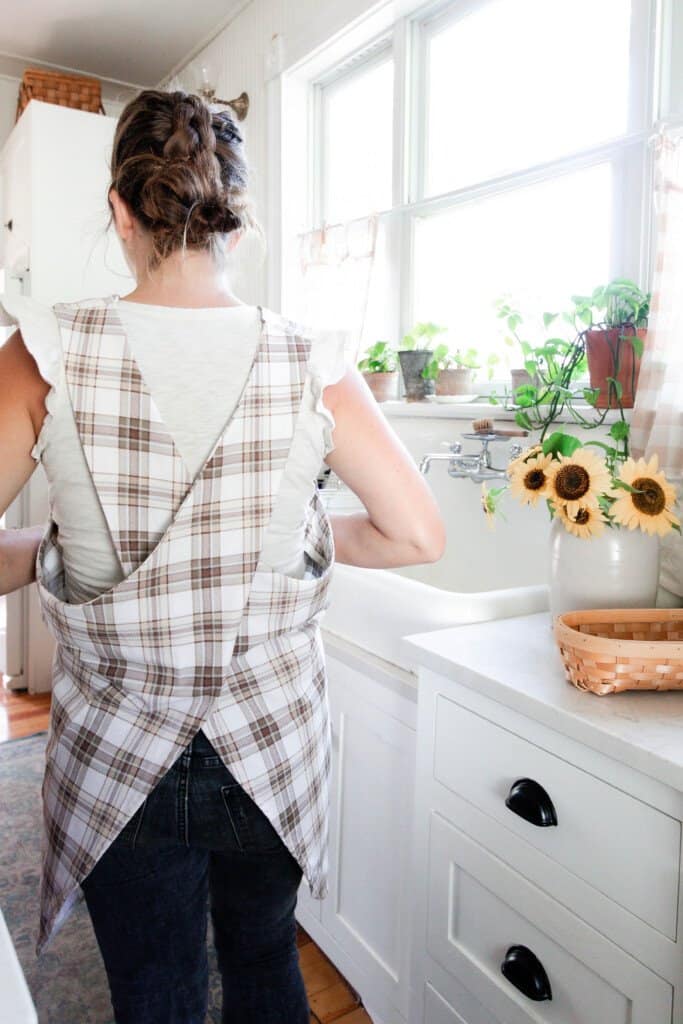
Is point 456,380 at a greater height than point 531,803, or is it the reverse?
point 456,380

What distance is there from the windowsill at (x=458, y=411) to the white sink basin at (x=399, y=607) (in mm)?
421

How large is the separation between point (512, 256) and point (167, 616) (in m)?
1.65

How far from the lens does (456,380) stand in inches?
83.1

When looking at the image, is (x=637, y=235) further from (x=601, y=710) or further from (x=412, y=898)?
(x=412, y=898)

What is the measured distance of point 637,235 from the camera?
170 cm

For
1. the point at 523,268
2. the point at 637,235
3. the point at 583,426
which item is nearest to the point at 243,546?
the point at 583,426

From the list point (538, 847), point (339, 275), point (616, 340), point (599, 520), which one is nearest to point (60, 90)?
point (339, 275)

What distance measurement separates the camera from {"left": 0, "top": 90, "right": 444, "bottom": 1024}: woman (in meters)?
0.78

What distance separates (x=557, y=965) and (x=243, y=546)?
A: 0.62 metres

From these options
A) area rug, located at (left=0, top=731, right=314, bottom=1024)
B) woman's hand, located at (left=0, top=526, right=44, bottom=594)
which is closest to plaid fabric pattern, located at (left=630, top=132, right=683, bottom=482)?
woman's hand, located at (left=0, top=526, right=44, bottom=594)

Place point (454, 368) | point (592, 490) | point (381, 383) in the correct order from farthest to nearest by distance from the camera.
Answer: point (381, 383) → point (454, 368) → point (592, 490)

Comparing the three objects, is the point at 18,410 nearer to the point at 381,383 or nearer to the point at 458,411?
the point at 458,411

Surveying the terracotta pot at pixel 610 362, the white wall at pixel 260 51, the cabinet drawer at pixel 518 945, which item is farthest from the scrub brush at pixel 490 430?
the white wall at pixel 260 51

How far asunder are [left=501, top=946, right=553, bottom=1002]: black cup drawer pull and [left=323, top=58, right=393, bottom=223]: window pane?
85.2 inches
